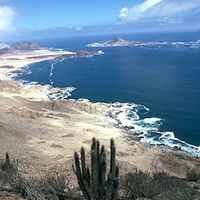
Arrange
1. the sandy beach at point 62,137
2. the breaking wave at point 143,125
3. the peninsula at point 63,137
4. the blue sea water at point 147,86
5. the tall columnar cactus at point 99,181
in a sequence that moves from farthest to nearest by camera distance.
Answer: the blue sea water at point 147,86
the breaking wave at point 143,125
the sandy beach at point 62,137
the peninsula at point 63,137
the tall columnar cactus at point 99,181

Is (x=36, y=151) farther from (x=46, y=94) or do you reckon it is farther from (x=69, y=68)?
(x=69, y=68)

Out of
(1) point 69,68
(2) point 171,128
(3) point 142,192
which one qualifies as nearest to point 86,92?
(2) point 171,128

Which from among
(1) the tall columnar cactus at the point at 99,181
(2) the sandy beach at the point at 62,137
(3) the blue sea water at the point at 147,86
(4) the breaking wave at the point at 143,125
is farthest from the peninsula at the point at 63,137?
(1) the tall columnar cactus at the point at 99,181

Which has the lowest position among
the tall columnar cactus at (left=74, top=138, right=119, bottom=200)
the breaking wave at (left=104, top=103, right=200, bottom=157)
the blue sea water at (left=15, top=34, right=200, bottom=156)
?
the breaking wave at (left=104, top=103, right=200, bottom=157)

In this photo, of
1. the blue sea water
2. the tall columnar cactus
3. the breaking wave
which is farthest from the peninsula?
the tall columnar cactus

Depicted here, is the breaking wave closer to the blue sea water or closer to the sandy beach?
the blue sea water

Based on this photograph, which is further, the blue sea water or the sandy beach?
the blue sea water

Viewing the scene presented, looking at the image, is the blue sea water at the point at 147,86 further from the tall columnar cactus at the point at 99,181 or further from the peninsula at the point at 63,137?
the tall columnar cactus at the point at 99,181

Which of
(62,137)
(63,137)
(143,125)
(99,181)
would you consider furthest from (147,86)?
(99,181)
